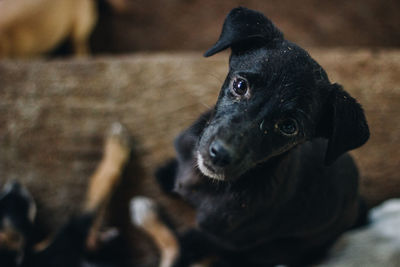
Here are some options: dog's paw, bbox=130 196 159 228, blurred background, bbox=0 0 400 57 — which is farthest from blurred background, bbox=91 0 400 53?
dog's paw, bbox=130 196 159 228

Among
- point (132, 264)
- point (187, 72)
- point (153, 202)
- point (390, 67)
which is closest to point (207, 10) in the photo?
point (187, 72)

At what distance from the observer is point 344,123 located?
50.3 inches

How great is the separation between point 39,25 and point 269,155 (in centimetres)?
225

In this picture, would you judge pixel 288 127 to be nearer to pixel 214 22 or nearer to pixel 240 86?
pixel 240 86

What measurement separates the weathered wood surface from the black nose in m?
1.12

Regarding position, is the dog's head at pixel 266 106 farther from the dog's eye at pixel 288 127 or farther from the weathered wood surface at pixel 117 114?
the weathered wood surface at pixel 117 114

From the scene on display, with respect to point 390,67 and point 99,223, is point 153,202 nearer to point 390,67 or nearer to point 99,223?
point 99,223

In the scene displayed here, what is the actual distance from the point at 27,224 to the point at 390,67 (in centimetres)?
265

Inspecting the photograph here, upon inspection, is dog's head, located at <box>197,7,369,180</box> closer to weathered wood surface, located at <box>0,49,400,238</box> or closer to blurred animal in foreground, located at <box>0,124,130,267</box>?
weathered wood surface, located at <box>0,49,400,238</box>

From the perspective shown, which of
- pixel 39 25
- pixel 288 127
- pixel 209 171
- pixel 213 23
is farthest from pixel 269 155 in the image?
pixel 213 23

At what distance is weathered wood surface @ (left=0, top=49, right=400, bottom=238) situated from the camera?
232 centimetres

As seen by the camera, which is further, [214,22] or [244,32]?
[214,22]

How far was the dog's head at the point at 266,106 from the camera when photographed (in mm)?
1203

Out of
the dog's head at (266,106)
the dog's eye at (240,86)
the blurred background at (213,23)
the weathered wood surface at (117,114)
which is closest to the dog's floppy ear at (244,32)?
the dog's head at (266,106)
